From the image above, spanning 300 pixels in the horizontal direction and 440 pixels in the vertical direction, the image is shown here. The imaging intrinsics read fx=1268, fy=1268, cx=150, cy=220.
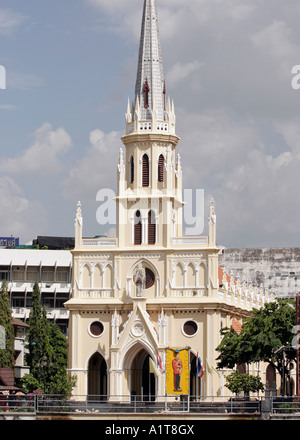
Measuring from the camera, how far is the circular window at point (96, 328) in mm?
102875

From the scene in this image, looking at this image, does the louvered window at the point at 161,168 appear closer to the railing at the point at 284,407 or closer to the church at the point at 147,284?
the church at the point at 147,284

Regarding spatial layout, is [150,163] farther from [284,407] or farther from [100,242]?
[284,407]

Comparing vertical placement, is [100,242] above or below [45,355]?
above

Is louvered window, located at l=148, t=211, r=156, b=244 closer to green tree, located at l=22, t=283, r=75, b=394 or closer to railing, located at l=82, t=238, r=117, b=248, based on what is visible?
railing, located at l=82, t=238, r=117, b=248

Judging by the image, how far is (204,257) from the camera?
102 m

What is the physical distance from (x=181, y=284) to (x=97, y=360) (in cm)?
986

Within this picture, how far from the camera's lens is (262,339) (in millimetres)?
91062

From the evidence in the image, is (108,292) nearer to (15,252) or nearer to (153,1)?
(153,1)

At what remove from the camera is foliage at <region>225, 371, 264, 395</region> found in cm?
9494

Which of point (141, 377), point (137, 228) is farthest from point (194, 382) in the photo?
point (137, 228)

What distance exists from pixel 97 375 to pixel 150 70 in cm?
2620

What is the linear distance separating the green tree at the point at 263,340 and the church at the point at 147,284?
16.8 feet

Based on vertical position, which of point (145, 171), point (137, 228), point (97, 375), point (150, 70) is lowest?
point (97, 375)

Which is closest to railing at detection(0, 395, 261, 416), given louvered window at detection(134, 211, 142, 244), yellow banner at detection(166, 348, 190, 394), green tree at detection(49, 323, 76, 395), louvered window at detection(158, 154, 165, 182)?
yellow banner at detection(166, 348, 190, 394)
